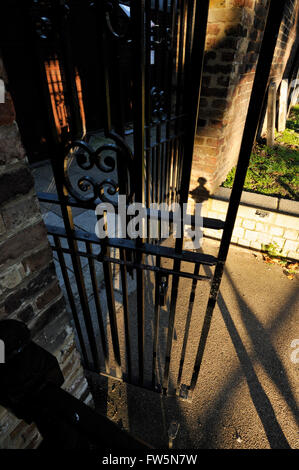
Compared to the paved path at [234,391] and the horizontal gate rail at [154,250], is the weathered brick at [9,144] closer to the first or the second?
the horizontal gate rail at [154,250]

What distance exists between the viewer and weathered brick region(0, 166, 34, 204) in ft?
3.01

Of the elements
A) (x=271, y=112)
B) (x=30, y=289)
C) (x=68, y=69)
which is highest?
(x=68, y=69)

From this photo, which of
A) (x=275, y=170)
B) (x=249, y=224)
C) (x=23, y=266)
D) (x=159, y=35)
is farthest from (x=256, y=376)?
(x=275, y=170)

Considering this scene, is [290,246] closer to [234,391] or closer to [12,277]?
[234,391]

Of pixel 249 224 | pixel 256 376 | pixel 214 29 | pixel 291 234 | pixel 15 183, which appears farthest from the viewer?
pixel 249 224

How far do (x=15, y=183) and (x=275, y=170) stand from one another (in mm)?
4280

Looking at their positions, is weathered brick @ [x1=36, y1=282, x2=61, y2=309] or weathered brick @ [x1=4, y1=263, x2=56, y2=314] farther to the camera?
weathered brick @ [x1=36, y1=282, x2=61, y2=309]

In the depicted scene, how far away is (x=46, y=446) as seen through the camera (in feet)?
3.06

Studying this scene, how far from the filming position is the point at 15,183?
953 millimetres

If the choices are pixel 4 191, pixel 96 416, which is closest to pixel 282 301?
pixel 96 416

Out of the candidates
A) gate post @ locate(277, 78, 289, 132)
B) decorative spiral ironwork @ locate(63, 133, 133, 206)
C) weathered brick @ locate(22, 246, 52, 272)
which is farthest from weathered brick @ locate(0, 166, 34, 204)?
gate post @ locate(277, 78, 289, 132)

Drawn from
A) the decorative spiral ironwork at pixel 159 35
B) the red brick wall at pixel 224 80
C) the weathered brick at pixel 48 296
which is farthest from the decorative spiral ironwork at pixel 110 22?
the red brick wall at pixel 224 80

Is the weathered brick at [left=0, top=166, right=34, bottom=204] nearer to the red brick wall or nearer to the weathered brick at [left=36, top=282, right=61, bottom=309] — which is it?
the weathered brick at [left=36, top=282, right=61, bottom=309]

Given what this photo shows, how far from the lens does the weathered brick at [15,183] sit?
916 millimetres
